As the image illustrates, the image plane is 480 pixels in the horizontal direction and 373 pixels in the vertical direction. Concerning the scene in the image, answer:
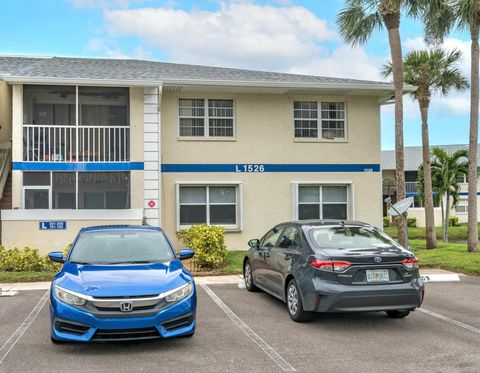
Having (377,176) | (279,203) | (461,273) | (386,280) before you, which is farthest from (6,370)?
(377,176)

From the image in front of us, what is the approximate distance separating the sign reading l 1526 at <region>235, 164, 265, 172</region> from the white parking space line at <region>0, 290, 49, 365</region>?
9.19 metres

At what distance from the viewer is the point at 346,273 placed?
22.4ft

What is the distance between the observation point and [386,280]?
22.7 feet

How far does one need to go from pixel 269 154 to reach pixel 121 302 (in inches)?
493

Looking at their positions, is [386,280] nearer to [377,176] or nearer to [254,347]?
[254,347]

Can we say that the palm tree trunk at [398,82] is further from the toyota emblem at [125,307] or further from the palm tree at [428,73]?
the toyota emblem at [125,307]

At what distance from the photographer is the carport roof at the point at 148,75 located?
15258mm

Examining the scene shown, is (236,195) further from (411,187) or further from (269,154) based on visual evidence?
(411,187)

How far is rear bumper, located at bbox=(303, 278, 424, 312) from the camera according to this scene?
6.74m

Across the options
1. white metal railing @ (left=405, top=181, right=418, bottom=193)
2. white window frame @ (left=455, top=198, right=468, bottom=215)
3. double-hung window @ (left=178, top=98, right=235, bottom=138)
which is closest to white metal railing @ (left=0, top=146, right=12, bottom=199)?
double-hung window @ (left=178, top=98, right=235, bottom=138)

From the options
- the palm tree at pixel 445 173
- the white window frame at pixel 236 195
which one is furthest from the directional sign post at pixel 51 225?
the palm tree at pixel 445 173

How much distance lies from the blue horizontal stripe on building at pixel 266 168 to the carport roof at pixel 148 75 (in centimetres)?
269

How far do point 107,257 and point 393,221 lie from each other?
35324mm

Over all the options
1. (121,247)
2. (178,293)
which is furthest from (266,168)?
(178,293)
